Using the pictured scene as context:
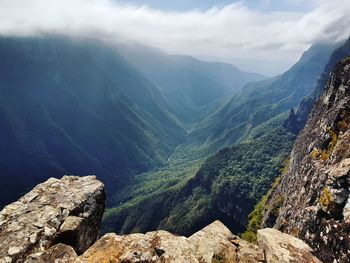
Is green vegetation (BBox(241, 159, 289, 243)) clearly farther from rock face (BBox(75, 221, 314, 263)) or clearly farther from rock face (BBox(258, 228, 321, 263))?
rock face (BBox(75, 221, 314, 263))

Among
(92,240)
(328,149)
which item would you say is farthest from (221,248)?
(328,149)

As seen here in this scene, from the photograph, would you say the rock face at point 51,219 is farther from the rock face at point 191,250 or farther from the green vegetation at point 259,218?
the green vegetation at point 259,218

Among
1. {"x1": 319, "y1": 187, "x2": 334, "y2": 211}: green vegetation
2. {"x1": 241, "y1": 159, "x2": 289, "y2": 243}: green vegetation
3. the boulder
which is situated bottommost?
{"x1": 241, "y1": 159, "x2": 289, "y2": 243}: green vegetation

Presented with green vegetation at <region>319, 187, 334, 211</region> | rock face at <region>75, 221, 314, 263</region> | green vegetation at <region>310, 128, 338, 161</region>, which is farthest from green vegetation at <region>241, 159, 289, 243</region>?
rock face at <region>75, 221, 314, 263</region>

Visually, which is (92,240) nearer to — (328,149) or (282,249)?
(282,249)

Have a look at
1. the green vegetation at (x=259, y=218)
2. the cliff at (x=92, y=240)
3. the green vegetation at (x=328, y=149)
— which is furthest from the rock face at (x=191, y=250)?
the green vegetation at (x=259, y=218)

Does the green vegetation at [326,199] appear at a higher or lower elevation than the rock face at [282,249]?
higher

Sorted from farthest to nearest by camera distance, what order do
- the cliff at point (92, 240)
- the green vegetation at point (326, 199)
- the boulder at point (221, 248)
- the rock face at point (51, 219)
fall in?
1. the green vegetation at point (326, 199)
2. the boulder at point (221, 248)
3. the rock face at point (51, 219)
4. the cliff at point (92, 240)

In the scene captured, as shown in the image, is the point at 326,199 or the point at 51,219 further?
the point at 326,199
